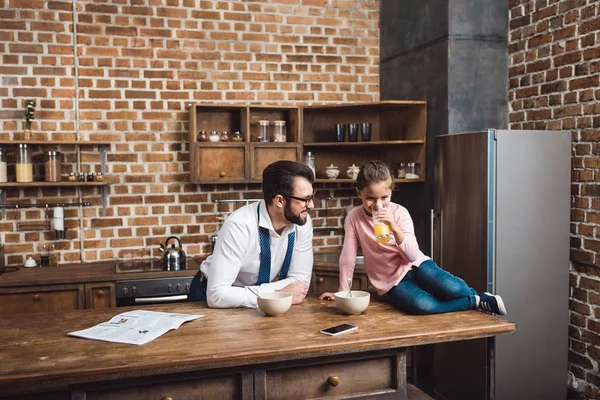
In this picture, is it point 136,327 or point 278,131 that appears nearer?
point 136,327

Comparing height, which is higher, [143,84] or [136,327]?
[143,84]

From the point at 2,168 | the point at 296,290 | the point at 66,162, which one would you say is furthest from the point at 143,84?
the point at 296,290

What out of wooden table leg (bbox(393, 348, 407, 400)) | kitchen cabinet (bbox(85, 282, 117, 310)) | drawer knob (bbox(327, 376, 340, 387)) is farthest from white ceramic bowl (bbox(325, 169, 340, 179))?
drawer knob (bbox(327, 376, 340, 387))

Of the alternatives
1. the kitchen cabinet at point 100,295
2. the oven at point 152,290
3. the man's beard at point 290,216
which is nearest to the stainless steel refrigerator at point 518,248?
the man's beard at point 290,216

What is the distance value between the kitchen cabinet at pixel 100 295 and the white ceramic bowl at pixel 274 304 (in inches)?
74.8

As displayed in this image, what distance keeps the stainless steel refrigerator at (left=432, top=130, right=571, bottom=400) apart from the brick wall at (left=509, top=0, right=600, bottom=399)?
0.27 ft

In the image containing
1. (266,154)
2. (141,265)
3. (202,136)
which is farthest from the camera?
(266,154)

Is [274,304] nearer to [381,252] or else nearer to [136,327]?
[136,327]

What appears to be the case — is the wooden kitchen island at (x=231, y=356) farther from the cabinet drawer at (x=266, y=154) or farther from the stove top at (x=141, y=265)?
the cabinet drawer at (x=266, y=154)

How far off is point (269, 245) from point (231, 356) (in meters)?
0.91

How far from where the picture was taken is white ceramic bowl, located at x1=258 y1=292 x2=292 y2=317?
98.6 inches

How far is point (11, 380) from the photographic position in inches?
74.3

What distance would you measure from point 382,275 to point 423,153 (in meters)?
1.80

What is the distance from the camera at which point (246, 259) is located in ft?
9.53
